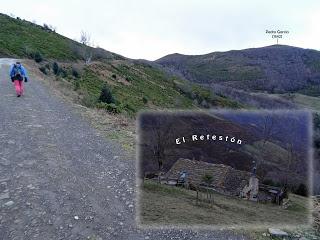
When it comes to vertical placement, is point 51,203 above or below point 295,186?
below

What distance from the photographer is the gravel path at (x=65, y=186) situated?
6453 mm

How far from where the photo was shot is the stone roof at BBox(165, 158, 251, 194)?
11.0 ft

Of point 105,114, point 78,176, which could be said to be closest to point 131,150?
point 78,176

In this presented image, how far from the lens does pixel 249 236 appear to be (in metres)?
5.22

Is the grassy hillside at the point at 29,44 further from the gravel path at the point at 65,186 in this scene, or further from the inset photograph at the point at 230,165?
the inset photograph at the point at 230,165

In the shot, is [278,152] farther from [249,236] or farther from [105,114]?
[105,114]

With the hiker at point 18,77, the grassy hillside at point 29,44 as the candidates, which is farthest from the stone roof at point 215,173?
the grassy hillside at point 29,44

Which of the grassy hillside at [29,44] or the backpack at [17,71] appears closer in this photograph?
the backpack at [17,71]

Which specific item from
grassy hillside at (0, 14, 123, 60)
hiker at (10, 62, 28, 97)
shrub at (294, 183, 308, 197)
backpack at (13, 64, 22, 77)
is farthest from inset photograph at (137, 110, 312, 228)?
grassy hillside at (0, 14, 123, 60)

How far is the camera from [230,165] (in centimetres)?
344

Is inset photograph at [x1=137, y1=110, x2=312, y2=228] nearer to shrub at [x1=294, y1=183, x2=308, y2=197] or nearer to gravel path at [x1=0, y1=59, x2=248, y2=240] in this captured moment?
shrub at [x1=294, y1=183, x2=308, y2=197]

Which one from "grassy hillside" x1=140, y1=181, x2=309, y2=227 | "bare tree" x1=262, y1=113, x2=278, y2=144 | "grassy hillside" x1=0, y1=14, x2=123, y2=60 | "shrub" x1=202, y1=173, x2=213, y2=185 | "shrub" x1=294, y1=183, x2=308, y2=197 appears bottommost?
"grassy hillside" x1=140, y1=181, x2=309, y2=227

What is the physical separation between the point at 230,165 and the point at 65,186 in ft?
17.5

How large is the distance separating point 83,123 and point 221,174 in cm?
1074
